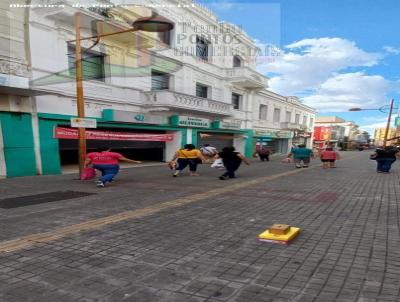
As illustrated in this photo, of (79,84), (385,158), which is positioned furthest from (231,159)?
(385,158)

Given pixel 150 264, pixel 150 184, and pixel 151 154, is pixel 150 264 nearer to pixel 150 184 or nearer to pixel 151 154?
pixel 150 184

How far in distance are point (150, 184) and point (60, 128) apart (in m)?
5.11

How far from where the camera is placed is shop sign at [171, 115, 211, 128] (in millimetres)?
18375

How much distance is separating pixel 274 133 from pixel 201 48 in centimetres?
1386

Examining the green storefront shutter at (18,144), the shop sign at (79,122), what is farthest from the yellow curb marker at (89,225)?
the green storefront shutter at (18,144)

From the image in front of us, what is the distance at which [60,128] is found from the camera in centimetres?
1214

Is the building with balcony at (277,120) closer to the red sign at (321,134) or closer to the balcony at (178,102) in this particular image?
the balcony at (178,102)

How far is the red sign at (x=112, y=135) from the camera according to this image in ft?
40.1

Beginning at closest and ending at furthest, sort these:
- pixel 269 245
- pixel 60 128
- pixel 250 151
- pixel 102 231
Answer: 1. pixel 269 245
2. pixel 102 231
3. pixel 60 128
4. pixel 250 151

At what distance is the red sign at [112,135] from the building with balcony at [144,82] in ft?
0.26

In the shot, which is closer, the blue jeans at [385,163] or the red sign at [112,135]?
the red sign at [112,135]

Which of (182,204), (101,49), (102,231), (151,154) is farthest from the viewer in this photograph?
(151,154)

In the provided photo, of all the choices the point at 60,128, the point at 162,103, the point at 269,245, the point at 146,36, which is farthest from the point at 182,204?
the point at 146,36

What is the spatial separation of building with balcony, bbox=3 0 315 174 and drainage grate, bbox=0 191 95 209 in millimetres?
4591
